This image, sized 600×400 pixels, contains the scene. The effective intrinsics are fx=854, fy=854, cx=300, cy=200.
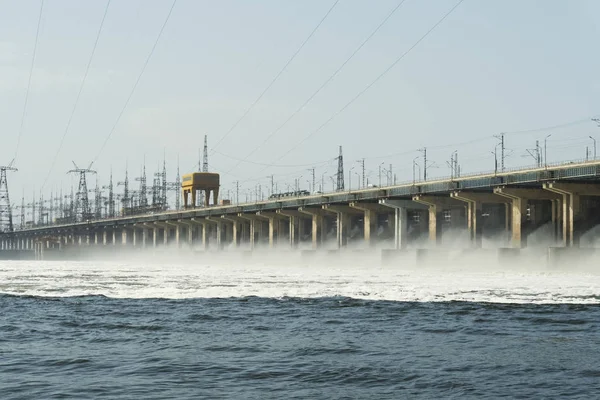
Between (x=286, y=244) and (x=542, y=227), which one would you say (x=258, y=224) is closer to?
(x=286, y=244)

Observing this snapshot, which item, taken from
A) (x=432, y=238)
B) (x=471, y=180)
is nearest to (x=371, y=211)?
(x=432, y=238)

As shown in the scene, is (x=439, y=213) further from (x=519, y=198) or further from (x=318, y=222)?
(x=318, y=222)

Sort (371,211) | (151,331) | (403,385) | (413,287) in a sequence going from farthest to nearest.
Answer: (371,211) → (413,287) → (151,331) → (403,385)

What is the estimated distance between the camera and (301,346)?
2402 cm

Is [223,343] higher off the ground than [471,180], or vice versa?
[471,180]

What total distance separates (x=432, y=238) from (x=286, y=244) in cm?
4980

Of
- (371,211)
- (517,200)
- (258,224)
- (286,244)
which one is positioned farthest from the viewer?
(258,224)

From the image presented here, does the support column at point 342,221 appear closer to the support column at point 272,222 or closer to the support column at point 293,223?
the support column at point 293,223

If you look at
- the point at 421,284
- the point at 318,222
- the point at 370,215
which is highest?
the point at 370,215

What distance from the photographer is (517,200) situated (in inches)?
3433

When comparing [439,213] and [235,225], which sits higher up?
[439,213]

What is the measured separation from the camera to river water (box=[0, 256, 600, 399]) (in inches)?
703

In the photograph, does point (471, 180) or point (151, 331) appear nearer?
point (151, 331)

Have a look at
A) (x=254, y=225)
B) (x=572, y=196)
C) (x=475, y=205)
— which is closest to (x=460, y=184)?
(x=475, y=205)
